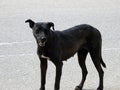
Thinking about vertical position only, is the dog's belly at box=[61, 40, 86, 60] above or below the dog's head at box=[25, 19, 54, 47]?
below

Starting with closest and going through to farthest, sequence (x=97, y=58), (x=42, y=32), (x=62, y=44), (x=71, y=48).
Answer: (x=42, y=32) → (x=62, y=44) → (x=71, y=48) → (x=97, y=58)

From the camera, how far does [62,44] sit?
7207 mm

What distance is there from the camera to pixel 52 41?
22.8 feet

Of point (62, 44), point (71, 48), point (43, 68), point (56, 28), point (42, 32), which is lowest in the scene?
point (56, 28)

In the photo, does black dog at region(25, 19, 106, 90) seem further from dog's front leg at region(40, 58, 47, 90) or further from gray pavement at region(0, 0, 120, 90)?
gray pavement at region(0, 0, 120, 90)

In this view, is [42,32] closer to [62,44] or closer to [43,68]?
[62,44]

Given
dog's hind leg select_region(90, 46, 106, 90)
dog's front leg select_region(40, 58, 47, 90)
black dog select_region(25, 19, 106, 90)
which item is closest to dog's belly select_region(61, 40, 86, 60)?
black dog select_region(25, 19, 106, 90)

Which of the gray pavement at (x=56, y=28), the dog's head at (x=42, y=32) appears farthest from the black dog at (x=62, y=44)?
the gray pavement at (x=56, y=28)

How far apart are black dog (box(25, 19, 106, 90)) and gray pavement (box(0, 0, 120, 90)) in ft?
1.97

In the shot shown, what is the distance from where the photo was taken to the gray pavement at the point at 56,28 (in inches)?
330

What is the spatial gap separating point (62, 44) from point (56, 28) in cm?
658

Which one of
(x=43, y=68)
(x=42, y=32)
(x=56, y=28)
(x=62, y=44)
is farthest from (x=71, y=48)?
(x=56, y=28)

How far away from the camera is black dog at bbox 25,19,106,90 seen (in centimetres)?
677

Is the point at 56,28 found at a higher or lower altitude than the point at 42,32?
lower
